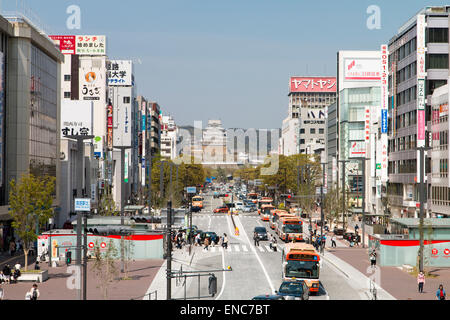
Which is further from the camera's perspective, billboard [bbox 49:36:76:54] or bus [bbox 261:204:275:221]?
billboard [bbox 49:36:76:54]

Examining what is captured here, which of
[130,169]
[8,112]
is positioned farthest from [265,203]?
[8,112]

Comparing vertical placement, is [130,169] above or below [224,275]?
above

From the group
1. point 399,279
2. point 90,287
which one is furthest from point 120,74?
point 399,279

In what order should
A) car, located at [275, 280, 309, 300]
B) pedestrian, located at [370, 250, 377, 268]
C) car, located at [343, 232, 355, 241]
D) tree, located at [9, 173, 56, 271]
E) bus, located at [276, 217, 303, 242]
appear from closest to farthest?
car, located at [275, 280, 309, 300], tree, located at [9, 173, 56, 271], pedestrian, located at [370, 250, 377, 268], car, located at [343, 232, 355, 241], bus, located at [276, 217, 303, 242]

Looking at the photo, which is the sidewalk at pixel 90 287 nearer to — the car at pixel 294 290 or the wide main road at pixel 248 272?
the wide main road at pixel 248 272

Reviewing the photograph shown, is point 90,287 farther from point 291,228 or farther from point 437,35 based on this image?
point 437,35

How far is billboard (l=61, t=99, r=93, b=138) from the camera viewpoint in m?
92.7

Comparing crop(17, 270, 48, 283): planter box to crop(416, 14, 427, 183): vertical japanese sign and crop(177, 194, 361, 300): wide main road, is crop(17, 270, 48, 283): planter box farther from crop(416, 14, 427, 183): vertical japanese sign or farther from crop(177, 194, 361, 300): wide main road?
crop(416, 14, 427, 183): vertical japanese sign

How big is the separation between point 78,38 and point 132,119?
2091 cm

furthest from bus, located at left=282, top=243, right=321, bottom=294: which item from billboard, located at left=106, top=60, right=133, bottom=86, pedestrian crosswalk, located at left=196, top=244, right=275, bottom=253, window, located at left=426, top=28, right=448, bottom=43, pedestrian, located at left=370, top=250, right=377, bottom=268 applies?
billboard, located at left=106, top=60, right=133, bottom=86

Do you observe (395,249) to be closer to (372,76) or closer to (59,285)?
(59,285)

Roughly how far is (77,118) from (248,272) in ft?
183

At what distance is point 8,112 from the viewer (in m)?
66.2

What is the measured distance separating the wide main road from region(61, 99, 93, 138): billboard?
1044 inches
